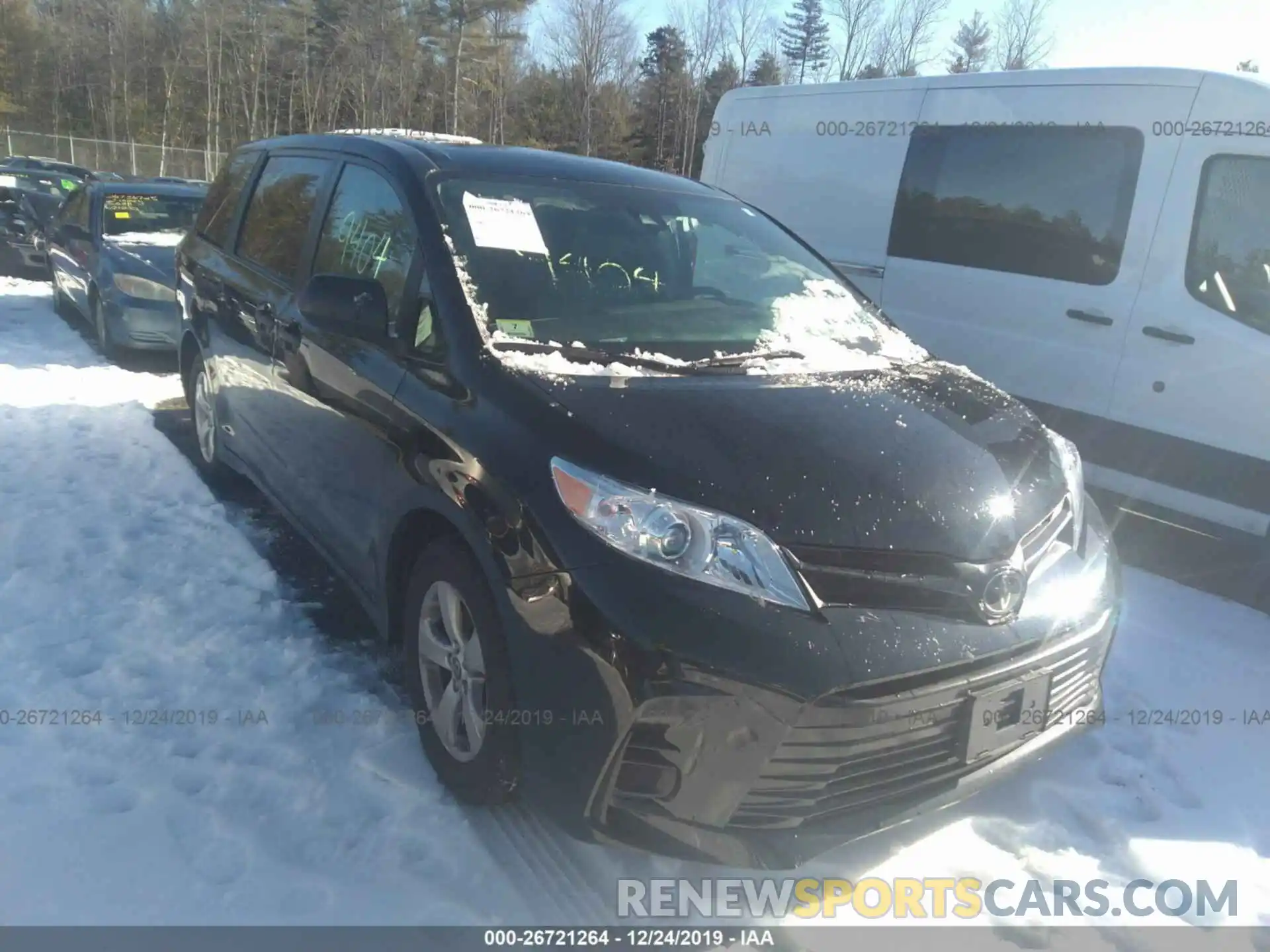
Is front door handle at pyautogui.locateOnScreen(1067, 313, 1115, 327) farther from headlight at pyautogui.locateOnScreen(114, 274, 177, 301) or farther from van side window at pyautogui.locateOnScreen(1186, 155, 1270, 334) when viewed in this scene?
headlight at pyautogui.locateOnScreen(114, 274, 177, 301)

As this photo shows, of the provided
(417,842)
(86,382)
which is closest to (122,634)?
(417,842)

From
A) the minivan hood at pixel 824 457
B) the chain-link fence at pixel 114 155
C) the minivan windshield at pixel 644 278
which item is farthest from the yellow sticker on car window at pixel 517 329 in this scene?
the chain-link fence at pixel 114 155

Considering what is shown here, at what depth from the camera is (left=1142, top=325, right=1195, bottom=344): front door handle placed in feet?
15.6

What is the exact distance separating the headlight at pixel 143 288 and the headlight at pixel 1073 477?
730 cm

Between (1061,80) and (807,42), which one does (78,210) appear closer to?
(1061,80)

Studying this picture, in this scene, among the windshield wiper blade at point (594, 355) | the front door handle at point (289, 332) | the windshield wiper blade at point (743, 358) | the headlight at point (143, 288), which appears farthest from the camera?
the headlight at point (143, 288)

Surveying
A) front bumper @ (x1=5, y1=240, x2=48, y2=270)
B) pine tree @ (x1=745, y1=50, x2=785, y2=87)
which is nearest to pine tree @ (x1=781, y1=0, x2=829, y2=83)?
pine tree @ (x1=745, y1=50, x2=785, y2=87)

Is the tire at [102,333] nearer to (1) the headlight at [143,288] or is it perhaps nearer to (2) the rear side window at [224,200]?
(1) the headlight at [143,288]

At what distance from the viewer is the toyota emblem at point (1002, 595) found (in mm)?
2297

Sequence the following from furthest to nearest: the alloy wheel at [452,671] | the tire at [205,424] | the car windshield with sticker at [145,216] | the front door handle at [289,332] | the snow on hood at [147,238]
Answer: the car windshield with sticker at [145,216] < the snow on hood at [147,238] < the tire at [205,424] < the front door handle at [289,332] < the alloy wheel at [452,671]

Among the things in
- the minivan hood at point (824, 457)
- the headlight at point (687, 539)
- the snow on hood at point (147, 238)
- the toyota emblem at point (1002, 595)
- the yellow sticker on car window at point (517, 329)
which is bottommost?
the snow on hood at point (147, 238)

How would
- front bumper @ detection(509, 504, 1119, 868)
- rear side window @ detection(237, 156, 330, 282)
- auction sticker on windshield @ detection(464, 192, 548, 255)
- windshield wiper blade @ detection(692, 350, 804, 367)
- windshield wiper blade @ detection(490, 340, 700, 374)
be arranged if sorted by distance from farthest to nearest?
1. rear side window @ detection(237, 156, 330, 282)
2. auction sticker on windshield @ detection(464, 192, 548, 255)
3. windshield wiper blade @ detection(692, 350, 804, 367)
4. windshield wiper blade @ detection(490, 340, 700, 374)
5. front bumper @ detection(509, 504, 1119, 868)

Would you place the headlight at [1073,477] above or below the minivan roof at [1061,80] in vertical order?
below

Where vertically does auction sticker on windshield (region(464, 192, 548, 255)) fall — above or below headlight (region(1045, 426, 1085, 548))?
above
